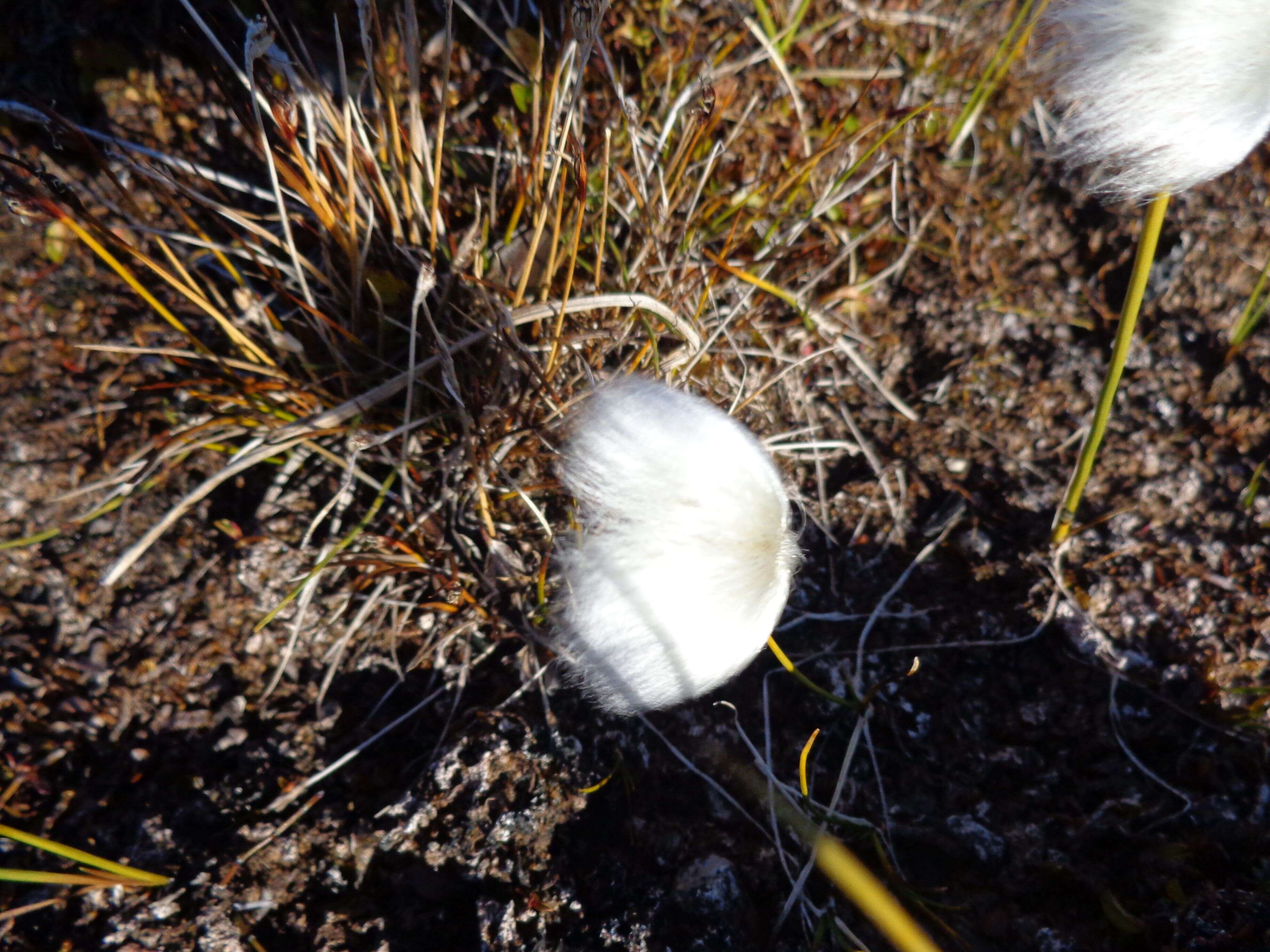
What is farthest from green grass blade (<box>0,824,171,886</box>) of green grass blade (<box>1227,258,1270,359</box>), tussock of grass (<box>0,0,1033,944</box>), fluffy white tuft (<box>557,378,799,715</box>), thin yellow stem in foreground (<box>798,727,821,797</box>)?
green grass blade (<box>1227,258,1270,359</box>)

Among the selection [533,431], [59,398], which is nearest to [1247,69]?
[533,431]

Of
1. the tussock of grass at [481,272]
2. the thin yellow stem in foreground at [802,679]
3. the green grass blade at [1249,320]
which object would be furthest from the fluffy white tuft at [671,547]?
the green grass blade at [1249,320]

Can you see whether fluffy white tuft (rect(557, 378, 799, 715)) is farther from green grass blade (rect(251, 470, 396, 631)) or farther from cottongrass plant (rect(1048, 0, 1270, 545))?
cottongrass plant (rect(1048, 0, 1270, 545))

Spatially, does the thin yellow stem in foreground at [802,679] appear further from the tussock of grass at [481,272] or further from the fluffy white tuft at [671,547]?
the tussock of grass at [481,272]

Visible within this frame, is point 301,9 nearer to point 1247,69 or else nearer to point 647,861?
point 1247,69

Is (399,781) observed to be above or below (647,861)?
above
